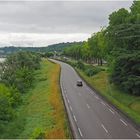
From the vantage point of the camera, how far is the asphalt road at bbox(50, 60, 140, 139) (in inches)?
1294

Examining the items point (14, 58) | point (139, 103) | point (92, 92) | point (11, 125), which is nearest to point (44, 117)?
point (11, 125)

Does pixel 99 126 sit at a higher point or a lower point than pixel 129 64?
lower

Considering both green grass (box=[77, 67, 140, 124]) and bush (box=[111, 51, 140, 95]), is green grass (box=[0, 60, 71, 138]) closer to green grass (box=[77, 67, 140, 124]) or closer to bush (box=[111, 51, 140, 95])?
green grass (box=[77, 67, 140, 124])

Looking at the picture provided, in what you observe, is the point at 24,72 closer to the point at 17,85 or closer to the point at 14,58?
the point at 17,85

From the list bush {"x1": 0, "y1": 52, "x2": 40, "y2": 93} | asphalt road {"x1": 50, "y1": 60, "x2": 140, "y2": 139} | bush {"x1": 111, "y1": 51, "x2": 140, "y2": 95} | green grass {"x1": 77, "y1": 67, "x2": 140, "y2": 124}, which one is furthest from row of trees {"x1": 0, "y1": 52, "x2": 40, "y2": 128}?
bush {"x1": 111, "y1": 51, "x2": 140, "y2": 95}

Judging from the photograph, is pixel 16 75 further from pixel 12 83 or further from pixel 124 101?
pixel 124 101

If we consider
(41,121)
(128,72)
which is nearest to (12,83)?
(128,72)

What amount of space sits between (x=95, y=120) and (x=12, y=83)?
121 feet

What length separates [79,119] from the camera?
3994 centimetres

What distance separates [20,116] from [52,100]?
810 centimetres

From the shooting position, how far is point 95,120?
39.4m

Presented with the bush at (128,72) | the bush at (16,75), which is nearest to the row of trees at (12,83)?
the bush at (16,75)

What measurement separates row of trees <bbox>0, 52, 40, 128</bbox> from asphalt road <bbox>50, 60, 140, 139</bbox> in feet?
23.9

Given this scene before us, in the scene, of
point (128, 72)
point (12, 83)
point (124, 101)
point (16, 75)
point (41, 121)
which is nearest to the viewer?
point (41, 121)
